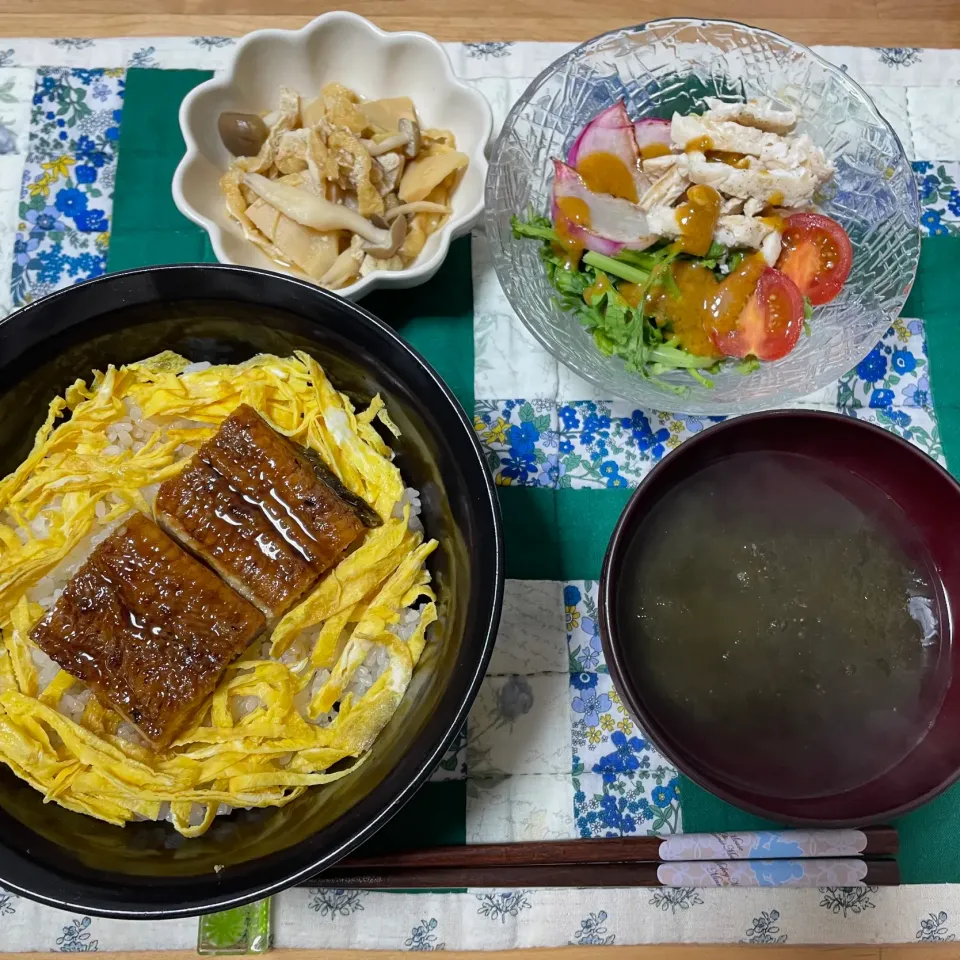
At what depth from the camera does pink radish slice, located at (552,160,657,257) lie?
5.50 ft

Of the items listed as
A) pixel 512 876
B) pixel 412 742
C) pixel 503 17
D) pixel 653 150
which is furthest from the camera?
pixel 503 17

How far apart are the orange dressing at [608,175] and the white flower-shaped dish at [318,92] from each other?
9.2 inches

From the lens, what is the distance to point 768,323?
5.31 feet

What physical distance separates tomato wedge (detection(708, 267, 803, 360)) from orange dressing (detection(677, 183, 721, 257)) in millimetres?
150

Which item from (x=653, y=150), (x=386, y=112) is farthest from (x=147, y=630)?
(x=653, y=150)

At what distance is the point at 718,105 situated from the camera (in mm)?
1701

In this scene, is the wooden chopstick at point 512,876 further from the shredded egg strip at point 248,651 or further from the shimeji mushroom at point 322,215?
the shimeji mushroom at point 322,215

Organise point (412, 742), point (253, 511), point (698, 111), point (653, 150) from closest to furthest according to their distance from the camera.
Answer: point (412, 742) < point (253, 511) < point (653, 150) < point (698, 111)

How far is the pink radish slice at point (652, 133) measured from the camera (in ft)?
5.76

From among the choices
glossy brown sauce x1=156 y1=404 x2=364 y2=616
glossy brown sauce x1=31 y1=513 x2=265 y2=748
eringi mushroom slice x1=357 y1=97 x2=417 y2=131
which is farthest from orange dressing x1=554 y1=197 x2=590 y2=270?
glossy brown sauce x1=31 y1=513 x2=265 y2=748

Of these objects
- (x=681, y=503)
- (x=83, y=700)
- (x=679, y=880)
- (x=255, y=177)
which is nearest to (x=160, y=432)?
(x=83, y=700)

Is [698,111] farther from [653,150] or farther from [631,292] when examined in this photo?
[631,292]

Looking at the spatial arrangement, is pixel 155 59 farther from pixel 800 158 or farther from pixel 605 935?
pixel 605 935

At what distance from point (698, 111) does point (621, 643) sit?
129 centimetres
